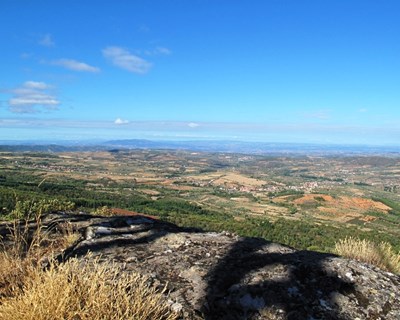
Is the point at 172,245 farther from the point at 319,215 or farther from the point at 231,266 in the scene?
the point at 319,215

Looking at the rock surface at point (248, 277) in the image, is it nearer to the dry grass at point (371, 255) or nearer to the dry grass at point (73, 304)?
the dry grass at point (73, 304)

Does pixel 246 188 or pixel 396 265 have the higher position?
pixel 396 265

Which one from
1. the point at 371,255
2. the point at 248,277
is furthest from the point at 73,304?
the point at 371,255

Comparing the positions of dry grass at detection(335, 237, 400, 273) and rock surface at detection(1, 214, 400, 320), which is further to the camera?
dry grass at detection(335, 237, 400, 273)

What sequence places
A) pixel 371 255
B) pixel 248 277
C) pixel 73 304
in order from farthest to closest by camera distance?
pixel 371 255 < pixel 248 277 < pixel 73 304

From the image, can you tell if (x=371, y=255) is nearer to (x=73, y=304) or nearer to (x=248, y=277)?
(x=248, y=277)

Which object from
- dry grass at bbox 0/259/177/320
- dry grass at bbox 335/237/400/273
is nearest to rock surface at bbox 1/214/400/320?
dry grass at bbox 0/259/177/320

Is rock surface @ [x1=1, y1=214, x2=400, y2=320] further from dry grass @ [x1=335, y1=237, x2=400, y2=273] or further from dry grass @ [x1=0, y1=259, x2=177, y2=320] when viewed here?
dry grass @ [x1=335, y1=237, x2=400, y2=273]

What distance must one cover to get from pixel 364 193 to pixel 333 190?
12.4m

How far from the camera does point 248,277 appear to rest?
457 centimetres

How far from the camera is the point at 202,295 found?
166 inches

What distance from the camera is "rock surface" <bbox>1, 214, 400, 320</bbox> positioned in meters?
3.99

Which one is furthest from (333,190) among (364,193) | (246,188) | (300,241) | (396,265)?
(396,265)

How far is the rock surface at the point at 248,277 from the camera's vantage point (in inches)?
157
